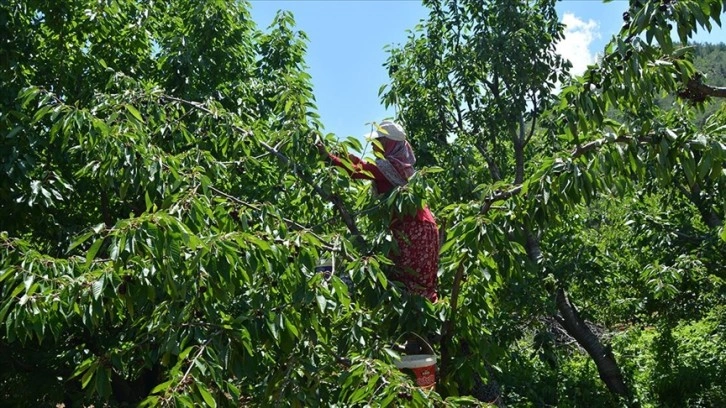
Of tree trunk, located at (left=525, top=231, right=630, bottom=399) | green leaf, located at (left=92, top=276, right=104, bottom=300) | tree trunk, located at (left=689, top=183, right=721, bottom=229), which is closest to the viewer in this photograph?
green leaf, located at (left=92, top=276, right=104, bottom=300)

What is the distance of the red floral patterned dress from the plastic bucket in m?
0.38

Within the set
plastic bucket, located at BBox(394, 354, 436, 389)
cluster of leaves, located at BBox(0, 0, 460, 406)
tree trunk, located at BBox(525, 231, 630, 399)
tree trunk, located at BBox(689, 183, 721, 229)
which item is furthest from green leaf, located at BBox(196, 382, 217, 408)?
tree trunk, located at BBox(689, 183, 721, 229)

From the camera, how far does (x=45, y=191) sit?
4.81m

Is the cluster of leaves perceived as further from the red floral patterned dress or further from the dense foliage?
the red floral patterned dress

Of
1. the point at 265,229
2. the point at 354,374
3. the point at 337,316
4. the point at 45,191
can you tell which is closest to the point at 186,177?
the point at 265,229

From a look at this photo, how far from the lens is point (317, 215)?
444cm

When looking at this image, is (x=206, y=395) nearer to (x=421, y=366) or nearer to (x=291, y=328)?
(x=291, y=328)

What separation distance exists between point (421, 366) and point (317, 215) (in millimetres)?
1439

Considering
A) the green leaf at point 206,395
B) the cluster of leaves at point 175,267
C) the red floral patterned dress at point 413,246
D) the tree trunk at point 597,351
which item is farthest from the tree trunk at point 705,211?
the green leaf at point 206,395

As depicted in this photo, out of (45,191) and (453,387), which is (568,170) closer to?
(453,387)

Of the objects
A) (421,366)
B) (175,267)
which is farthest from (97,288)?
(421,366)

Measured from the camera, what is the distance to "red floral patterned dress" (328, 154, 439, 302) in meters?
3.57

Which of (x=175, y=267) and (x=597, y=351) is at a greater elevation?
(x=175, y=267)

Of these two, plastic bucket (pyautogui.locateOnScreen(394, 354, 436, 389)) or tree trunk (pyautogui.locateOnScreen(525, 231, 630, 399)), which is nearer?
plastic bucket (pyautogui.locateOnScreen(394, 354, 436, 389))
